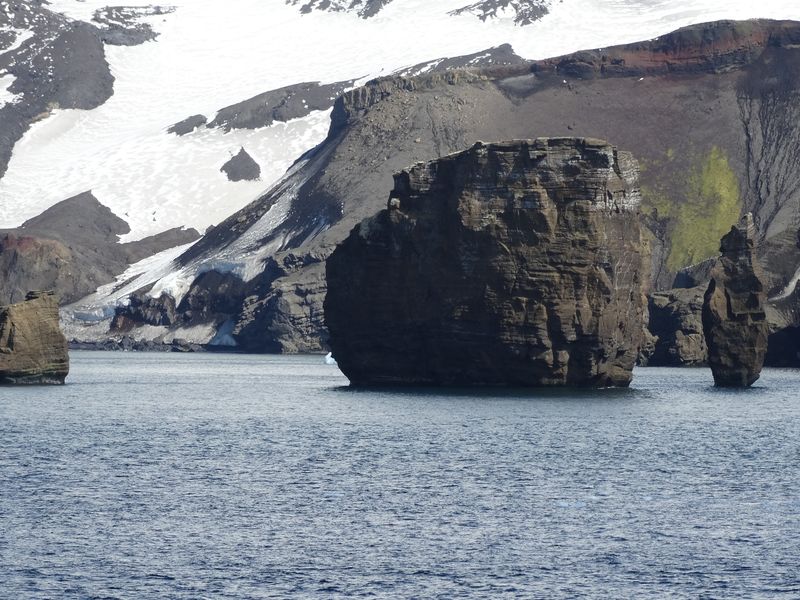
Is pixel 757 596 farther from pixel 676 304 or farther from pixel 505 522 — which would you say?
pixel 676 304

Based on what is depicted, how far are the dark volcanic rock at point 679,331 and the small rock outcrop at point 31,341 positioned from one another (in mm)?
88832

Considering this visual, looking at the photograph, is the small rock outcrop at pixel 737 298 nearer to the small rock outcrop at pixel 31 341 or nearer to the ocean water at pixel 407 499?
the ocean water at pixel 407 499

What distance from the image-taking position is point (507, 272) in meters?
102

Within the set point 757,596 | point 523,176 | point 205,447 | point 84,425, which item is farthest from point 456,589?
point 523,176

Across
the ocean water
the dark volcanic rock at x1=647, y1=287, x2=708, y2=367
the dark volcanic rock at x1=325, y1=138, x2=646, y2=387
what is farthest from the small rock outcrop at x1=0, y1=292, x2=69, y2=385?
the dark volcanic rock at x1=647, y1=287, x2=708, y2=367

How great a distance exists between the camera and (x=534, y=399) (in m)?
98.1

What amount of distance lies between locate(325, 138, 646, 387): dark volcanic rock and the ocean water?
170 inches

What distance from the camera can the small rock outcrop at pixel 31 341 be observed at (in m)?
106

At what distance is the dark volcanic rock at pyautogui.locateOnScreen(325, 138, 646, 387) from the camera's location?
101125 millimetres

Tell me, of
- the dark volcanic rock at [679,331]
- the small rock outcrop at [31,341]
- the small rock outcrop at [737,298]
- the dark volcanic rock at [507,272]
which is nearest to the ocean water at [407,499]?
the dark volcanic rock at [507,272]

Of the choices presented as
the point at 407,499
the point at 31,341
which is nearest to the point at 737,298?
the point at 31,341

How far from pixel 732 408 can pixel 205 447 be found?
3686 centimetres

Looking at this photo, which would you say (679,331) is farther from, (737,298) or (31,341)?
(31,341)

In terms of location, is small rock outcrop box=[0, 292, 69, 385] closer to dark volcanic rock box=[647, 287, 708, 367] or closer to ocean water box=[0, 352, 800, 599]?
ocean water box=[0, 352, 800, 599]
